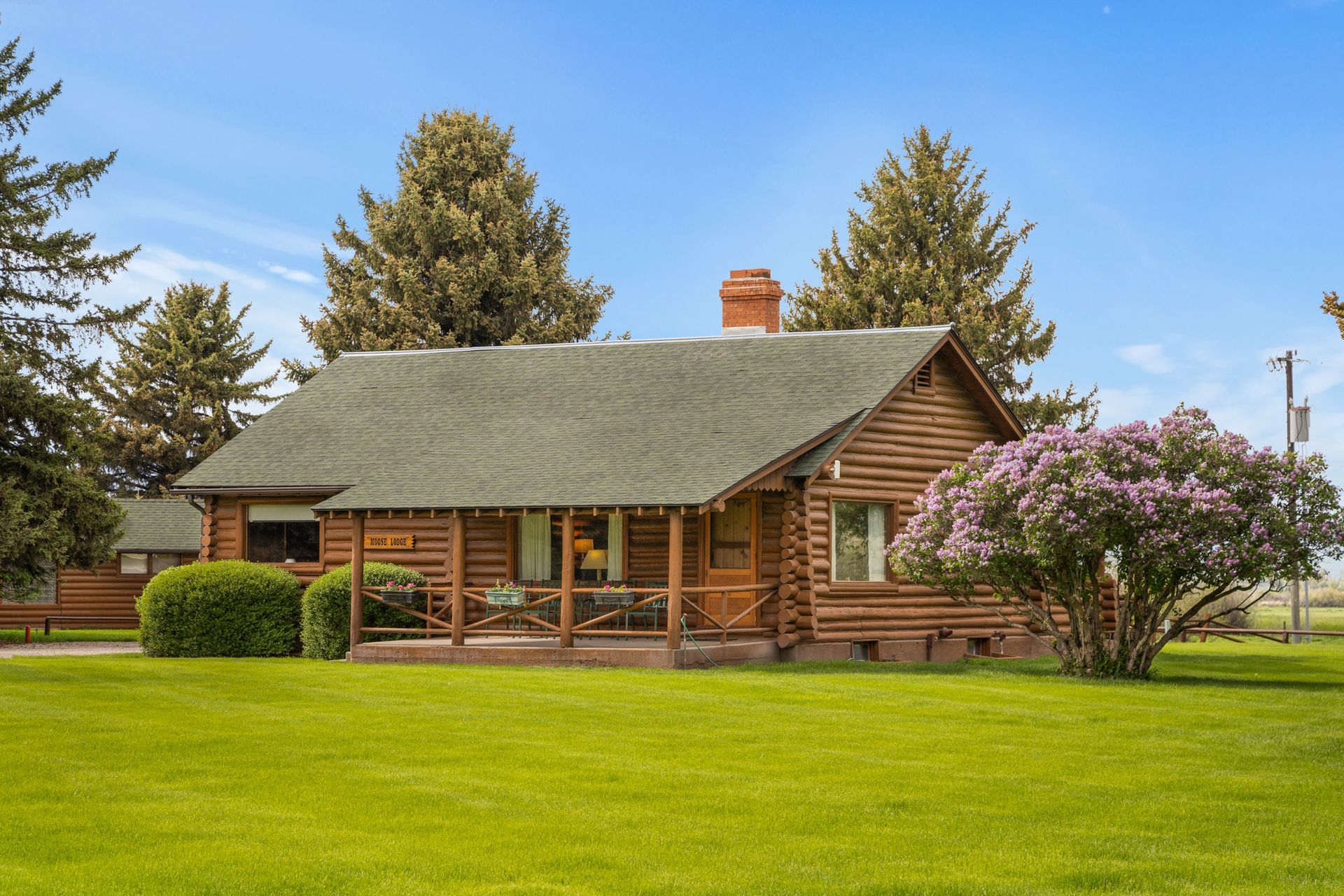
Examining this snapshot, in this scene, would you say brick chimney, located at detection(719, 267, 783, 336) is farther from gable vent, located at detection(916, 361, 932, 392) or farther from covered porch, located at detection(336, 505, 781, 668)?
covered porch, located at detection(336, 505, 781, 668)

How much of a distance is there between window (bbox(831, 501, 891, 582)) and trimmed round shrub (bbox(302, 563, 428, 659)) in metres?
7.37

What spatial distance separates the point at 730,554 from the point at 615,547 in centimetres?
219

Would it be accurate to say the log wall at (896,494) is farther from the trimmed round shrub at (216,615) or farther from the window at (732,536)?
the trimmed round shrub at (216,615)

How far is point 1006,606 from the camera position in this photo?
29.2 m

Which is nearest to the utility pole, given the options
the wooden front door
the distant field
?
the distant field

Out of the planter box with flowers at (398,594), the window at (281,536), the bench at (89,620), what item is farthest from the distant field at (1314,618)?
the bench at (89,620)

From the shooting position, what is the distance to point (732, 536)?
85.6 feet

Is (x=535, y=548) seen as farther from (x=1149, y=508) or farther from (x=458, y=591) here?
(x=1149, y=508)

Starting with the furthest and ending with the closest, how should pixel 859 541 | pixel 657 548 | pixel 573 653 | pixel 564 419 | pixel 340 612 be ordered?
1. pixel 564 419
2. pixel 657 548
3. pixel 859 541
4. pixel 340 612
5. pixel 573 653

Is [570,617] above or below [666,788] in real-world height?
above

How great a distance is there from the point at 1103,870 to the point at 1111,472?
41.8 ft

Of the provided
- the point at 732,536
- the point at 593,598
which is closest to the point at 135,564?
the point at 593,598

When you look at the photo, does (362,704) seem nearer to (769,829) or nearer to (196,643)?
(769,829)

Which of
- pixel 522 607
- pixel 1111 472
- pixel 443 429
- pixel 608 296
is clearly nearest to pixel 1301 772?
pixel 1111 472
